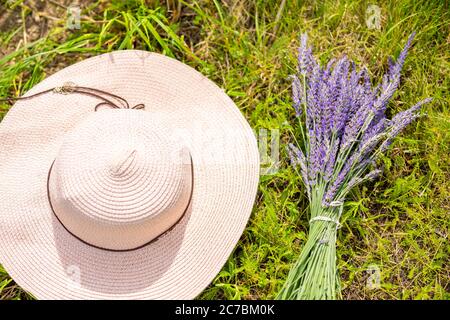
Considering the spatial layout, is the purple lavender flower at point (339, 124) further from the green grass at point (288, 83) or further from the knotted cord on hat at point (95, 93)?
the knotted cord on hat at point (95, 93)

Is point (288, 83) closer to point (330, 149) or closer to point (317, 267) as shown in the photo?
point (330, 149)

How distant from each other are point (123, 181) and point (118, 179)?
2cm

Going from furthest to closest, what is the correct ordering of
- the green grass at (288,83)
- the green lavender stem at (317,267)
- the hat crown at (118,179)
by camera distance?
the green grass at (288,83) → the green lavender stem at (317,267) → the hat crown at (118,179)

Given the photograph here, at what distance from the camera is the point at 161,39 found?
2197 millimetres

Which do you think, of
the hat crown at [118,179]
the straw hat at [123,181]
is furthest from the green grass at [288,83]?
the hat crown at [118,179]

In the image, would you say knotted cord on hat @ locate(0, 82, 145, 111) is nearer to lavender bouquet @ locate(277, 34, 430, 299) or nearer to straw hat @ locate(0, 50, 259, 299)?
straw hat @ locate(0, 50, 259, 299)

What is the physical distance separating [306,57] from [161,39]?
63 centimetres

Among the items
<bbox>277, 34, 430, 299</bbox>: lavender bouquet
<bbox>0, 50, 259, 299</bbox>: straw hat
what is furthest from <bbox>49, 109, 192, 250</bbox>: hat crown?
<bbox>277, 34, 430, 299</bbox>: lavender bouquet

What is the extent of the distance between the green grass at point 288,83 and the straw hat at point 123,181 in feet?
0.95

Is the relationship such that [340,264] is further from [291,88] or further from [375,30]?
[375,30]

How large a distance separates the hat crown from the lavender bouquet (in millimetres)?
526

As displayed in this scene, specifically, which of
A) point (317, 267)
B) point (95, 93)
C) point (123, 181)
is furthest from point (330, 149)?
point (95, 93)

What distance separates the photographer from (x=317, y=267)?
186cm

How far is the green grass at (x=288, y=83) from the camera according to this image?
205 cm
